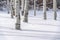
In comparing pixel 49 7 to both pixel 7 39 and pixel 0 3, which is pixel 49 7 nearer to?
pixel 0 3

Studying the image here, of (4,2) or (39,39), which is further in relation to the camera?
(4,2)

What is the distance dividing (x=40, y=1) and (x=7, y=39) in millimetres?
27619

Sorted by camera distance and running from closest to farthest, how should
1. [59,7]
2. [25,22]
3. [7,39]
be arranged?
[7,39] < [25,22] < [59,7]

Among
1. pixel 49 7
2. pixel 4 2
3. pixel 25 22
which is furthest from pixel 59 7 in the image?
pixel 25 22

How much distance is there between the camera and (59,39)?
29.3 feet

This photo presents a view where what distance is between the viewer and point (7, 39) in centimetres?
888

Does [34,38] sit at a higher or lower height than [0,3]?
lower

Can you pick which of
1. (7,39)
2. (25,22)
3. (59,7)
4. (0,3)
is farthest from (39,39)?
(0,3)

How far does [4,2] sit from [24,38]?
2802cm

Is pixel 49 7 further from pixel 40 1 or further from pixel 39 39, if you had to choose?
pixel 39 39

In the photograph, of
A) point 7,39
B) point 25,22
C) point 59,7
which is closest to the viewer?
point 7,39

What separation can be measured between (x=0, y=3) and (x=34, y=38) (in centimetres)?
2832

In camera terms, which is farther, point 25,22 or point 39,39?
point 25,22

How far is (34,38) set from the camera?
914 cm
